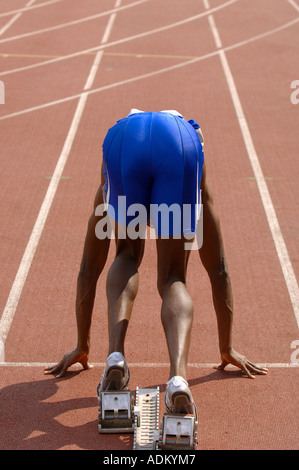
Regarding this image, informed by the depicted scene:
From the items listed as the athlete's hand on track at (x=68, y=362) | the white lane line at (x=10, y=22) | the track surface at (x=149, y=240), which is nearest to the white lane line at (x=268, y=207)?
the track surface at (x=149, y=240)

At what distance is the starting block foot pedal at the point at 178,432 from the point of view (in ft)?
10.7

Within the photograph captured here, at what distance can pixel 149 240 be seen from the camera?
6.90m

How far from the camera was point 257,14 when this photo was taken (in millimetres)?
18594

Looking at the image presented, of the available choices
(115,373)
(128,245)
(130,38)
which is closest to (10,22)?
(130,38)

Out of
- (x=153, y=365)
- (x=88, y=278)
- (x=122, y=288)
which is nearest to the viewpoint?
(x=122, y=288)

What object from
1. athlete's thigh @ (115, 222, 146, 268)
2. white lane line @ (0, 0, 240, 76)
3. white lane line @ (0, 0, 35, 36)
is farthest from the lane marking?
athlete's thigh @ (115, 222, 146, 268)

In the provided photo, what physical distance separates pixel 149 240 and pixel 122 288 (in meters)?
3.27

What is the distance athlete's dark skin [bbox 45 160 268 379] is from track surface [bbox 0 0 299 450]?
0.22 metres

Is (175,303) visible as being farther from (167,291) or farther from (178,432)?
(178,432)

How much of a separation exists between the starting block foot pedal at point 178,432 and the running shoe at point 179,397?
3 cm

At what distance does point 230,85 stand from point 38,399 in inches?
358

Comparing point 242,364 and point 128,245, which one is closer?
point 128,245

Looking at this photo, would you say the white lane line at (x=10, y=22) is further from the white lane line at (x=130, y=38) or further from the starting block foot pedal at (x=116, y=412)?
the starting block foot pedal at (x=116, y=412)
